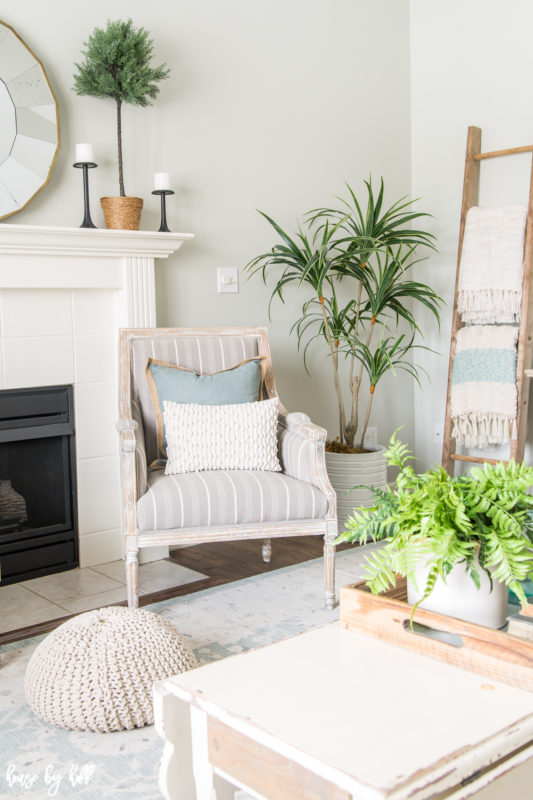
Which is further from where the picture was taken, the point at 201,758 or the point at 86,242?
the point at 86,242

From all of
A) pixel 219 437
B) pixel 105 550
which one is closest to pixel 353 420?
pixel 219 437

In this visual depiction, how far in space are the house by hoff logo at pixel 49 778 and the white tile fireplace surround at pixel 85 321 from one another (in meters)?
1.38

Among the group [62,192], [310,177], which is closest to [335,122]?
[310,177]

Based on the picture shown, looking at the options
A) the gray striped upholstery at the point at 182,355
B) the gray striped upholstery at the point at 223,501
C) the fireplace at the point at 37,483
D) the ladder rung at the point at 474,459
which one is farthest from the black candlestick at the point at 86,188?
the ladder rung at the point at 474,459

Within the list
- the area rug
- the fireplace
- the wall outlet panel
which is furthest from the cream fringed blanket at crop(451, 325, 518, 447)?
the fireplace

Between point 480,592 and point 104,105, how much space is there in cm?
237

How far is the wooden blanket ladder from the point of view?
3328 mm

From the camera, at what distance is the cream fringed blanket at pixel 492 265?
3.38 metres

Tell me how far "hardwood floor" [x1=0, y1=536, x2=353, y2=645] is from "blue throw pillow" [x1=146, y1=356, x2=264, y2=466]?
0.44 meters

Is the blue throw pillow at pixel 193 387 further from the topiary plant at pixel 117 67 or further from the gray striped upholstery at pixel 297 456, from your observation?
the topiary plant at pixel 117 67

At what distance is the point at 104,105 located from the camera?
2.90 metres

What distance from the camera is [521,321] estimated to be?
335cm

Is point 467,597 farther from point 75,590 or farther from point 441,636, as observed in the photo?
point 75,590

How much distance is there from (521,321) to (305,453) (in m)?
1.37
